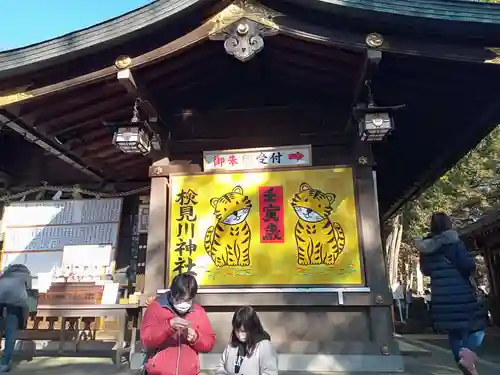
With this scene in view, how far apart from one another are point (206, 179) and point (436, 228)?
3.38 m

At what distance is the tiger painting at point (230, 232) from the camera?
20.1ft

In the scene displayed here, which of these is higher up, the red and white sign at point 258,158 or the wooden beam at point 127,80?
the wooden beam at point 127,80

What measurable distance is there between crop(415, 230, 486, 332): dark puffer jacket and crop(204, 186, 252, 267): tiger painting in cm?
257

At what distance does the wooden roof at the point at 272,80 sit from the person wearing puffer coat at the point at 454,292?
226 cm

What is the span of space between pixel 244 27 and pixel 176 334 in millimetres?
3847

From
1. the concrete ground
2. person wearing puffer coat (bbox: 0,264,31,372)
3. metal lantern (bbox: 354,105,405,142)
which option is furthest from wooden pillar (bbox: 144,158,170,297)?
metal lantern (bbox: 354,105,405,142)

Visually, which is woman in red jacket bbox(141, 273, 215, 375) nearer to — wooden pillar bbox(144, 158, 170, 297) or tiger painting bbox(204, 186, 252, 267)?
tiger painting bbox(204, 186, 252, 267)

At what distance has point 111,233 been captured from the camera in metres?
8.99

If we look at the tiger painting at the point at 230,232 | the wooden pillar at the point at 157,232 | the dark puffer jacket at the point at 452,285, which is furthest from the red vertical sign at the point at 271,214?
the dark puffer jacket at the point at 452,285

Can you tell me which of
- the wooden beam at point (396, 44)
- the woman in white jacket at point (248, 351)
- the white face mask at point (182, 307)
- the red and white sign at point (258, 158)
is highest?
the wooden beam at point (396, 44)

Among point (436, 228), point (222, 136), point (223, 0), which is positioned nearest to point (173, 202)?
point (222, 136)

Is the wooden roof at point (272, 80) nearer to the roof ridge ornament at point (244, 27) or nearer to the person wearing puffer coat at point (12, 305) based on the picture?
the roof ridge ornament at point (244, 27)

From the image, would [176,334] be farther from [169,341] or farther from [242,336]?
[242,336]

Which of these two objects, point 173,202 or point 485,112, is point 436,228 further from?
point 173,202
